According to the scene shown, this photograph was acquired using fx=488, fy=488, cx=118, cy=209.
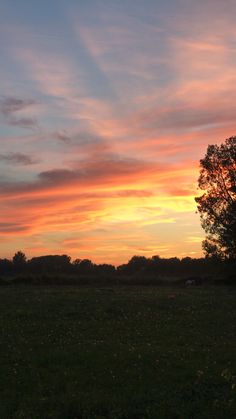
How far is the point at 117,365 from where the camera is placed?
17.1m

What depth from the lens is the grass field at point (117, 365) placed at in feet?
41.5

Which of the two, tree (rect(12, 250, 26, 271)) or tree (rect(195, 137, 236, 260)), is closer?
tree (rect(195, 137, 236, 260))

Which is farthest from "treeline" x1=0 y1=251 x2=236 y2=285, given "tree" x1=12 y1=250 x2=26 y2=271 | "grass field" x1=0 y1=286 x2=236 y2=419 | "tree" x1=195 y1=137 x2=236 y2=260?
"grass field" x1=0 y1=286 x2=236 y2=419

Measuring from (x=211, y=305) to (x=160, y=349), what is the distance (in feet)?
60.0

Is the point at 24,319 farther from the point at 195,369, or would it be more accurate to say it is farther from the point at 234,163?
the point at 234,163

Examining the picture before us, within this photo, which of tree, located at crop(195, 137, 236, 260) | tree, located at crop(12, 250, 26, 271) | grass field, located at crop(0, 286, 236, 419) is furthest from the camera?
tree, located at crop(12, 250, 26, 271)

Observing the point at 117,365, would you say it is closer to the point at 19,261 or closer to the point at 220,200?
the point at 220,200

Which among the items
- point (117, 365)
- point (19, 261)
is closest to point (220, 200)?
point (117, 365)

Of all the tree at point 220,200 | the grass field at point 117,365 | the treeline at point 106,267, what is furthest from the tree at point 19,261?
the grass field at point 117,365

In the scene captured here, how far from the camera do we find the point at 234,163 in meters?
66.9

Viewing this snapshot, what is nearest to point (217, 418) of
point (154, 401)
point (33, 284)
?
point (154, 401)

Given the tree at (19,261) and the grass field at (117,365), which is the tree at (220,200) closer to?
the grass field at (117,365)

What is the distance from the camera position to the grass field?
12.6 meters

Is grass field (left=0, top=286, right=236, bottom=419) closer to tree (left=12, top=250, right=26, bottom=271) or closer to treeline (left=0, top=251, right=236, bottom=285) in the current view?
treeline (left=0, top=251, right=236, bottom=285)
